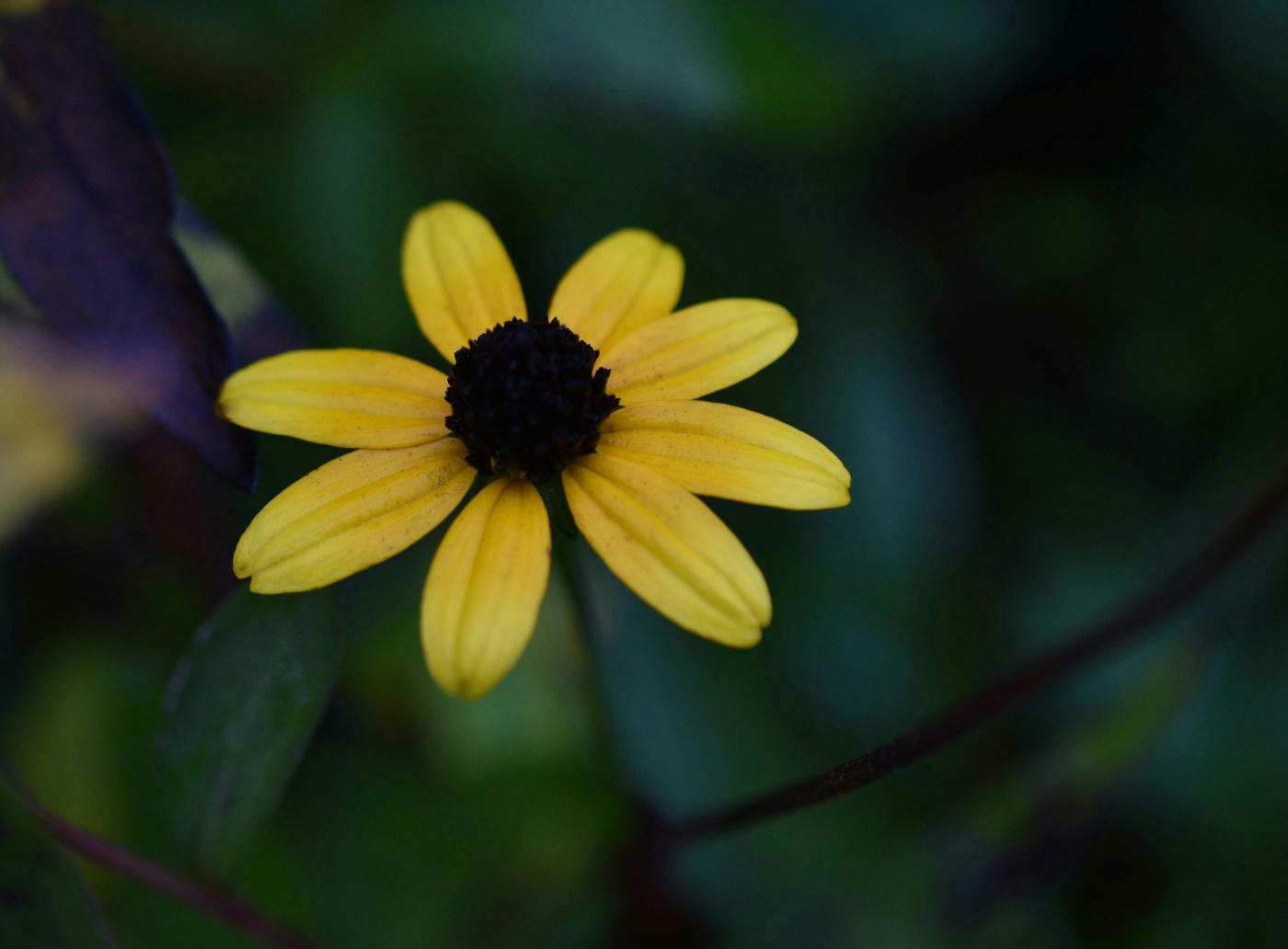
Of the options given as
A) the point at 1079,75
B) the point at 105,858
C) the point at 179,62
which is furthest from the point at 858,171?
the point at 105,858

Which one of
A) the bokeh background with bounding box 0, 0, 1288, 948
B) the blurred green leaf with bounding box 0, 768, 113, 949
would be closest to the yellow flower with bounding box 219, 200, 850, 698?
the blurred green leaf with bounding box 0, 768, 113, 949

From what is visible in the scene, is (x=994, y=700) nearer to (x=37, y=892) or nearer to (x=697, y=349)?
(x=697, y=349)

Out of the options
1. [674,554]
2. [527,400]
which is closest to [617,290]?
[527,400]

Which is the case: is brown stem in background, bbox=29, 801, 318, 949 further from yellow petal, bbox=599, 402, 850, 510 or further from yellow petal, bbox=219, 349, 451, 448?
yellow petal, bbox=599, 402, 850, 510

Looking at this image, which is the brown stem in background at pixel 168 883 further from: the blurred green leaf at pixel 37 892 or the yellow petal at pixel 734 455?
the yellow petal at pixel 734 455

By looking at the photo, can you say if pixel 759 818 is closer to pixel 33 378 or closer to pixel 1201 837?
pixel 1201 837

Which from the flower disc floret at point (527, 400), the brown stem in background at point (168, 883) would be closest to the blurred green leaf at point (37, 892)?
the brown stem in background at point (168, 883)
